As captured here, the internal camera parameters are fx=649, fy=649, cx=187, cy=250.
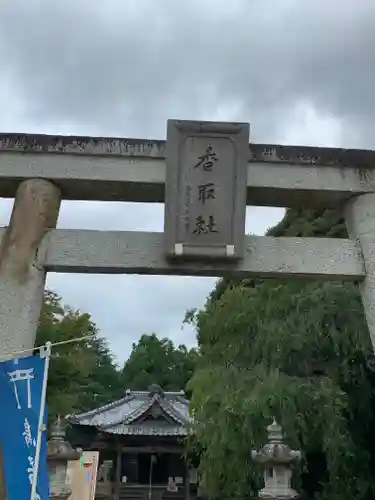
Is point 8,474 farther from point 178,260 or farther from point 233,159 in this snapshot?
point 233,159

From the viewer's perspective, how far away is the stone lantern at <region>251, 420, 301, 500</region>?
8.59 m

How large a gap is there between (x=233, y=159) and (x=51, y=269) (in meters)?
1.72

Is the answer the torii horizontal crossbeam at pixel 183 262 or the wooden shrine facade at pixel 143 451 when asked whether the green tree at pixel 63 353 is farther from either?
the torii horizontal crossbeam at pixel 183 262

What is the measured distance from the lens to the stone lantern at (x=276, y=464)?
859cm

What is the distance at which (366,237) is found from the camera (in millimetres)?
5371

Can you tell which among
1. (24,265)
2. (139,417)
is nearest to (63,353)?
(139,417)

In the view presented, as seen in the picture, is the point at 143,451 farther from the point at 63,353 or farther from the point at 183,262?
the point at 183,262

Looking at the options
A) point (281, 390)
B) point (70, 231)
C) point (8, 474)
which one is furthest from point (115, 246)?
point (281, 390)

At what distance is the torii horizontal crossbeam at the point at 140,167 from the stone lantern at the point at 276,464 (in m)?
4.36

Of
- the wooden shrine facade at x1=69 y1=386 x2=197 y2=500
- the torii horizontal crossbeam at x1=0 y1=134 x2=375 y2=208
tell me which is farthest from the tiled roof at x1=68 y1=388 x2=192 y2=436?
the torii horizontal crossbeam at x1=0 y1=134 x2=375 y2=208

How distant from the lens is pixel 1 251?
5129 millimetres

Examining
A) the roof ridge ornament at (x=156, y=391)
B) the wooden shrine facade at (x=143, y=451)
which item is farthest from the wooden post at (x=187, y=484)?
the roof ridge ornament at (x=156, y=391)

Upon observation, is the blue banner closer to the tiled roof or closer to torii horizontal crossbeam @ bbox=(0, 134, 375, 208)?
torii horizontal crossbeam @ bbox=(0, 134, 375, 208)

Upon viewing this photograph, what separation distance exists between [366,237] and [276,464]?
4428 millimetres
